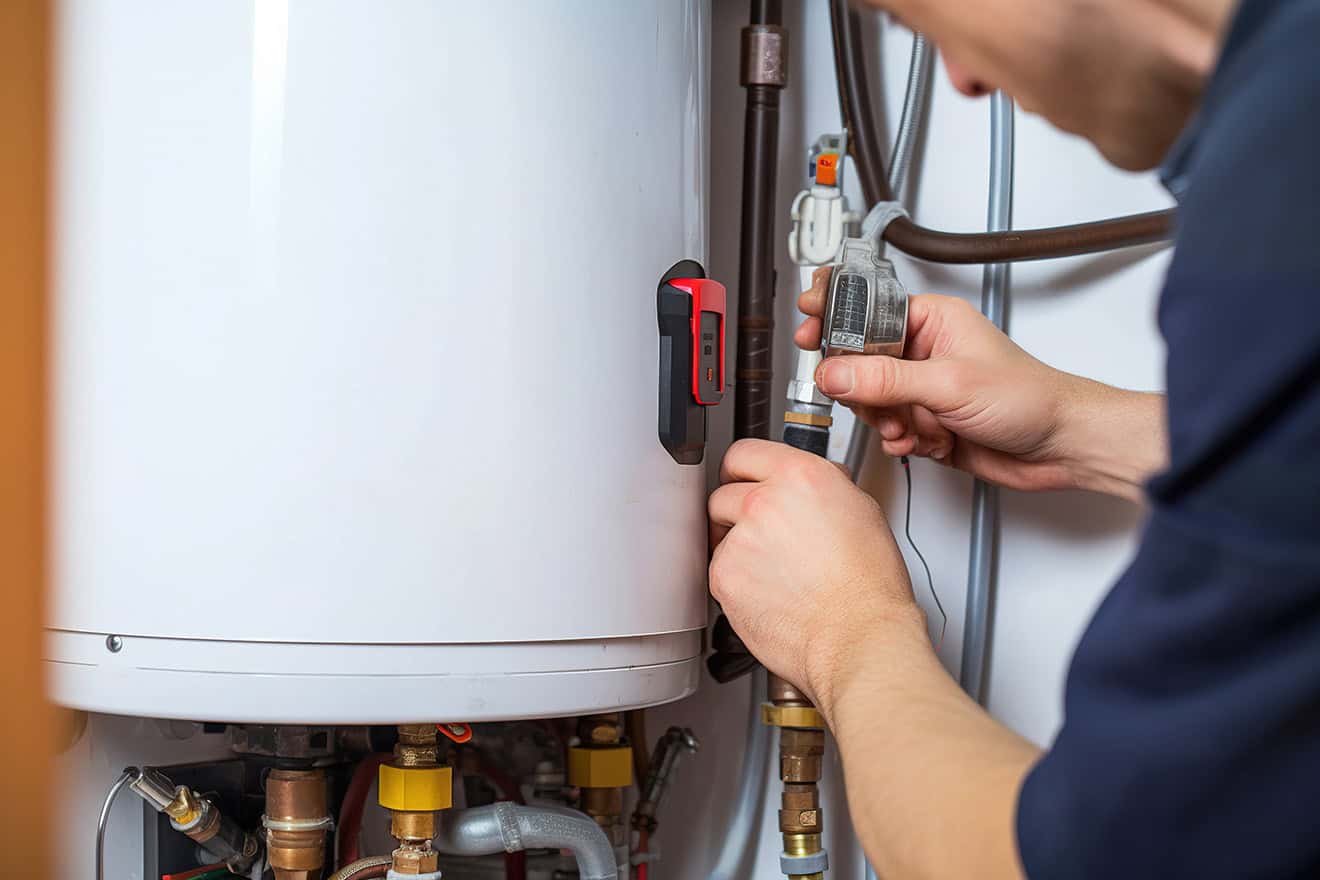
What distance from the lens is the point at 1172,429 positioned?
33 cm

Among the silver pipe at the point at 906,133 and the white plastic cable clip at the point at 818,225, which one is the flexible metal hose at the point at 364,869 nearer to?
the silver pipe at the point at 906,133

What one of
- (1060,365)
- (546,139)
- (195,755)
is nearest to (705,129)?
(546,139)

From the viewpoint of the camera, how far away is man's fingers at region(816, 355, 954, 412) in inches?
29.3

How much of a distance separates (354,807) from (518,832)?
0.14 meters

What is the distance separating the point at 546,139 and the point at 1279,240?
1.46 feet

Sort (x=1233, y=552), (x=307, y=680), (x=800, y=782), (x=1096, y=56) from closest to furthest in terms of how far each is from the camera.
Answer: (x=1233, y=552) < (x=1096, y=56) < (x=307, y=680) < (x=800, y=782)

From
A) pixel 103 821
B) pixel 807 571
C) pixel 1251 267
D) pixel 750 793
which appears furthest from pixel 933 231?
pixel 103 821

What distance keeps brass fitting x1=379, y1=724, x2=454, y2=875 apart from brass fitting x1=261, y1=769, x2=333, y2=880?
0.17 feet

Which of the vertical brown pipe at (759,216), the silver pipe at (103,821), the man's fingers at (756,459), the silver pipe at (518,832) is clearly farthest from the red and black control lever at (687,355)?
the silver pipe at (103,821)

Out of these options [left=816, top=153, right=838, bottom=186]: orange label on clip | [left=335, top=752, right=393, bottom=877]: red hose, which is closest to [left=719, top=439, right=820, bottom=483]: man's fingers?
[left=816, top=153, right=838, bottom=186]: orange label on clip

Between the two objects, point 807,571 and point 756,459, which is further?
point 756,459

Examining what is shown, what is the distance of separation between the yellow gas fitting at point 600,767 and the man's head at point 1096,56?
2.03ft

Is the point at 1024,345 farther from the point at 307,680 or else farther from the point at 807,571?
the point at 307,680

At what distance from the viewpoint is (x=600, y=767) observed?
0.93 m
